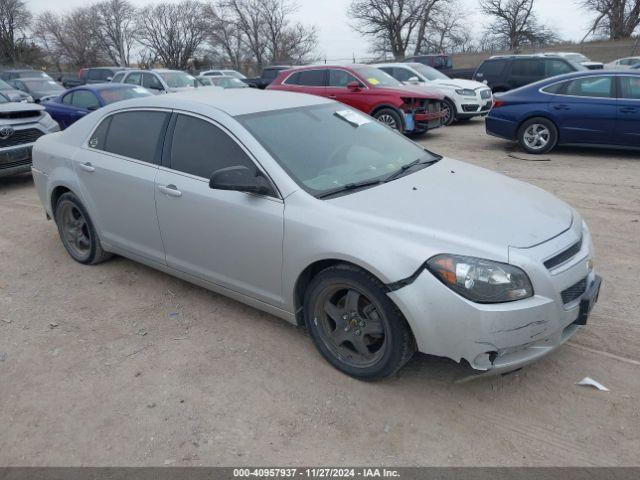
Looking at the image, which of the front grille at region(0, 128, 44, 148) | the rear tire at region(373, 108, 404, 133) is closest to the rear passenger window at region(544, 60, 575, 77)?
the rear tire at region(373, 108, 404, 133)

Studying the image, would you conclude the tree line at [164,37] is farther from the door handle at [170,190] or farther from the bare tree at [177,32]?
the door handle at [170,190]

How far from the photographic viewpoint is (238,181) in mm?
3184

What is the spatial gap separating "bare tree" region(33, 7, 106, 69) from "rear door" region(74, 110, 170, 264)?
55.4 meters

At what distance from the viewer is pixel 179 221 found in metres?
3.77

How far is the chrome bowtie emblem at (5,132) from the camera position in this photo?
25.5ft

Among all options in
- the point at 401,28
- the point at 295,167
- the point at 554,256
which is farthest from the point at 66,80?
the point at 401,28

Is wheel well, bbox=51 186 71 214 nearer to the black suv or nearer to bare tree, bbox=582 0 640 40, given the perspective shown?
the black suv

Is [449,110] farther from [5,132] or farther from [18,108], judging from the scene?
[5,132]

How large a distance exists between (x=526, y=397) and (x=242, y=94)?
308cm

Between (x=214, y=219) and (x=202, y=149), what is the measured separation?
1.80ft

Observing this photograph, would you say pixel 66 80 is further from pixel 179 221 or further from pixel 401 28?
pixel 401 28

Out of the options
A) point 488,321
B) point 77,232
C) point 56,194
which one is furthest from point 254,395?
point 56,194

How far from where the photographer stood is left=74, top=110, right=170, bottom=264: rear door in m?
4.00

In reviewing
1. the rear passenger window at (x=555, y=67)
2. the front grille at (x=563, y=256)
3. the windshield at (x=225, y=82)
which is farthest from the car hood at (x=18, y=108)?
the rear passenger window at (x=555, y=67)
